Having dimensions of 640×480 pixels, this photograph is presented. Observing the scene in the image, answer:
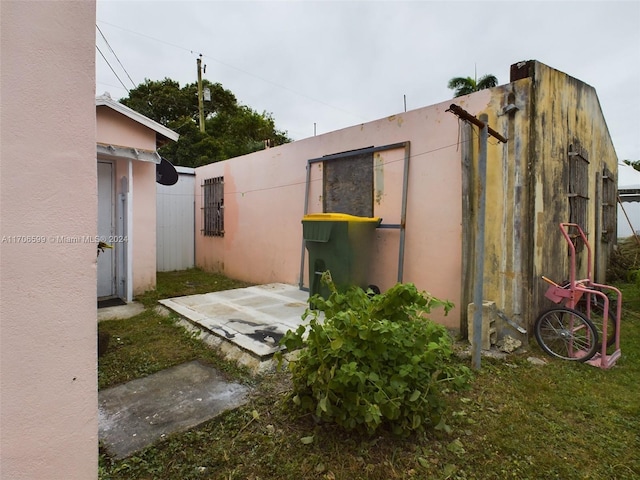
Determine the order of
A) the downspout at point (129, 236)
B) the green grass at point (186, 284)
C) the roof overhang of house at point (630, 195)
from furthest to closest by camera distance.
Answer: the roof overhang of house at point (630, 195)
the green grass at point (186, 284)
the downspout at point (129, 236)

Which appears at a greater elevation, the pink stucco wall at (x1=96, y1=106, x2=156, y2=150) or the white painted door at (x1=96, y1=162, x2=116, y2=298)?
the pink stucco wall at (x1=96, y1=106, x2=156, y2=150)

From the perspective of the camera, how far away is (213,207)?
28.0ft

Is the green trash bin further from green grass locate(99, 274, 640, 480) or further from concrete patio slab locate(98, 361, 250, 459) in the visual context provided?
concrete patio slab locate(98, 361, 250, 459)

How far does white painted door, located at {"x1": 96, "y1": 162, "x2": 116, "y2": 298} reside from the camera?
5.75 meters

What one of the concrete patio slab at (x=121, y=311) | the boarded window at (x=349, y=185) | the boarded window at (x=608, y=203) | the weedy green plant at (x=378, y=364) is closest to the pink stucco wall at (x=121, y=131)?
the concrete patio slab at (x=121, y=311)

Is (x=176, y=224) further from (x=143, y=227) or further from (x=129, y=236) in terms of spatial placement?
(x=129, y=236)

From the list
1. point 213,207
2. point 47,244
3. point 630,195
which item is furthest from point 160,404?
point 630,195

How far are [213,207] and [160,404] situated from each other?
6566 millimetres

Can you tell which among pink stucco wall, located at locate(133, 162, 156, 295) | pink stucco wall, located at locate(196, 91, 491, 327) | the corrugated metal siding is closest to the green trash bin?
pink stucco wall, located at locate(196, 91, 491, 327)

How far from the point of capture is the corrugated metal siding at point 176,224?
846 centimetres

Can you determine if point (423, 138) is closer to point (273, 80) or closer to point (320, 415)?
point (320, 415)

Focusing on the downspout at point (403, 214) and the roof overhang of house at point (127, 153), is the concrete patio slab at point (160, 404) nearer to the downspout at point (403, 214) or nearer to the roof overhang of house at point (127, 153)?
the downspout at point (403, 214)

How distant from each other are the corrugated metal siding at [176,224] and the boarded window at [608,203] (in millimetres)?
9388

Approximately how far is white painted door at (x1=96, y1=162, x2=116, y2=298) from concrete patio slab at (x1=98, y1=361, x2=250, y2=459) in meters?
3.73
